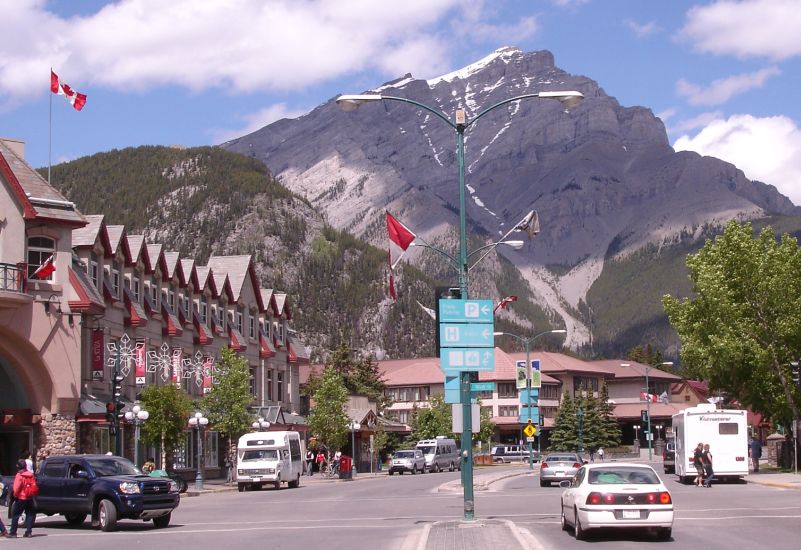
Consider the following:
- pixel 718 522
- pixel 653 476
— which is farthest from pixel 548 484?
pixel 653 476

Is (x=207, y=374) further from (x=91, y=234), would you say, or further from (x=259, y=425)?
(x=91, y=234)

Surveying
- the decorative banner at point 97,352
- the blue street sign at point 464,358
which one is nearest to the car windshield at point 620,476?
the blue street sign at point 464,358

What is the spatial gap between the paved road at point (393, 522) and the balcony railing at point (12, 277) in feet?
35.6

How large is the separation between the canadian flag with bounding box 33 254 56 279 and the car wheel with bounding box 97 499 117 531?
63.5 feet

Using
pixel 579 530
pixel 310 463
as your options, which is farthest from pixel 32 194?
pixel 310 463

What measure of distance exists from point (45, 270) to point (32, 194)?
368cm

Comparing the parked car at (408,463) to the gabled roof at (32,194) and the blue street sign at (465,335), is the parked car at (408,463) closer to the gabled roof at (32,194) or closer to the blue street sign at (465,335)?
the gabled roof at (32,194)

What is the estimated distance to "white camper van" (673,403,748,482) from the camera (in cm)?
4812

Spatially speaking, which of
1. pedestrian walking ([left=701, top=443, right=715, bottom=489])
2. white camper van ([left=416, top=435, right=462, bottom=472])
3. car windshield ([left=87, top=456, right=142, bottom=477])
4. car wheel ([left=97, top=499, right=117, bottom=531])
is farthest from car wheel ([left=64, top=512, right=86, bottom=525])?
white camper van ([left=416, top=435, right=462, bottom=472])

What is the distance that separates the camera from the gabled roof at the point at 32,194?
45312mm

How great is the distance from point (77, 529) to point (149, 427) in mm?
21366

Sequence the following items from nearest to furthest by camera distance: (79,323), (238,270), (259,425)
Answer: (79,323) < (259,425) < (238,270)

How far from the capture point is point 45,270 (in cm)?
4519

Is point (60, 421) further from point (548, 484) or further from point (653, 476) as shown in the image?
point (653, 476)
